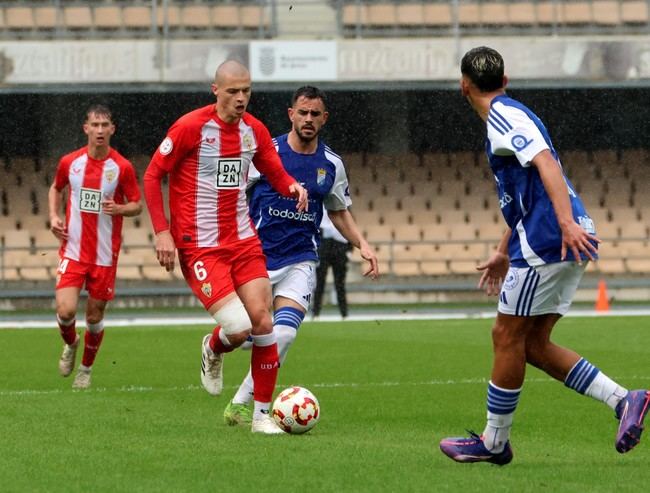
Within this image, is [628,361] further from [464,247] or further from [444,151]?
[444,151]

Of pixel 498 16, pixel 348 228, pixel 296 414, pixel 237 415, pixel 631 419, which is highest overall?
pixel 498 16

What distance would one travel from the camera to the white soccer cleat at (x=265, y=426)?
25.3ft

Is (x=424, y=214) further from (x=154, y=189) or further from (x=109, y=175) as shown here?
(x=154, y=189)

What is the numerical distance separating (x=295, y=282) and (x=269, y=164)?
0.89 metres

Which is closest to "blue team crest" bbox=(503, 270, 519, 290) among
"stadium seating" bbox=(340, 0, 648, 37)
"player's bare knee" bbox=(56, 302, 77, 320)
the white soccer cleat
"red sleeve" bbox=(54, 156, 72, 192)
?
the white soccer cleat

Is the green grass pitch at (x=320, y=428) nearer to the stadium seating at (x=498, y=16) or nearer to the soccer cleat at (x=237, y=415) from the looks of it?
the soccer cleat at (x=237, y=415)

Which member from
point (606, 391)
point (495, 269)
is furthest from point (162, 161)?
point (606, 391)

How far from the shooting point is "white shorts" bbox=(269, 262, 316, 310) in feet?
28.2

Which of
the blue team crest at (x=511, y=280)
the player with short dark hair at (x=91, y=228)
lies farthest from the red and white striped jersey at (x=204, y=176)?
the player with short dark hair at (x=91, y=228)

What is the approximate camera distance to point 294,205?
8766 mm

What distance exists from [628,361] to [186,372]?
4221 mm

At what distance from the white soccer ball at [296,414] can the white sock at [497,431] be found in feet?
5.54

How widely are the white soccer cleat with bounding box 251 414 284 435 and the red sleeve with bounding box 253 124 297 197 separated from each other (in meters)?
1.36

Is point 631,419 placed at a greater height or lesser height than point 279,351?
greater
